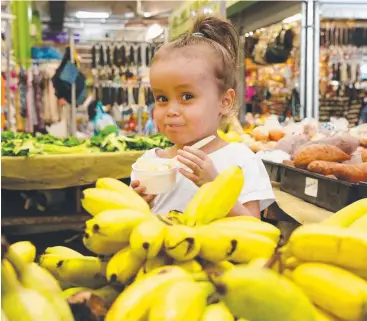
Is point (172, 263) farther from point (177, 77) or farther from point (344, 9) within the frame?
point (344, 9)

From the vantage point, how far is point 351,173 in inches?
94.0

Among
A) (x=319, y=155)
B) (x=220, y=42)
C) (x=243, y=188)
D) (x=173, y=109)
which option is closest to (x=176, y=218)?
(x=173, y=109)

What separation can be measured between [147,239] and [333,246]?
26cm

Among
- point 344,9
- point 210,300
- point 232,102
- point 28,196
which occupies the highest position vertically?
point 344,9

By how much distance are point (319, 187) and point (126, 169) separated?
1978 mm

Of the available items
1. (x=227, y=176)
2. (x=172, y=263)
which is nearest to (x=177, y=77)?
(x=227, y=176)

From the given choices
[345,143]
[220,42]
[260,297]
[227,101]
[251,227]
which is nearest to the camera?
[260,297]

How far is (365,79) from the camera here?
7367 millimetres

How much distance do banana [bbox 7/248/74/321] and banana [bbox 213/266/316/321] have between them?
20cm

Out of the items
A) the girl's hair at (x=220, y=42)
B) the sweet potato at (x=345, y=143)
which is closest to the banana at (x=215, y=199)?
the girl's hair at (x=220, y=42)

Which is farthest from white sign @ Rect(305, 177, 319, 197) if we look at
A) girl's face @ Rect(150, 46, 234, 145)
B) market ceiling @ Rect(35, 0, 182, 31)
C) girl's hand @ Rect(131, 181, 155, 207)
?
market ceiling @ Rect(35, 0, 182, 31)

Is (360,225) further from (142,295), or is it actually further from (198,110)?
(198,110)

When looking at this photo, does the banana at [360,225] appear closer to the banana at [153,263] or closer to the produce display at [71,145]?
the banana at [153,263]

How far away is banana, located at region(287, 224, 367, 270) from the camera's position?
777 mm
